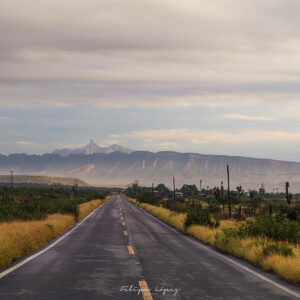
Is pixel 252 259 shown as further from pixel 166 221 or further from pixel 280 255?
pixel 166 221

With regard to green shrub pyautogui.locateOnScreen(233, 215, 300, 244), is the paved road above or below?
below

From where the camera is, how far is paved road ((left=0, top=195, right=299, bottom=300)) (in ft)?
27.9

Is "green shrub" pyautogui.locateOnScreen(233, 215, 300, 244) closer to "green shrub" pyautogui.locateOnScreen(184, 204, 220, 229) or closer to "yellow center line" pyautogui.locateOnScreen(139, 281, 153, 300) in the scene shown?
"green shrub" pyautogui.locateOnScreen(184, 204, 220, 229)

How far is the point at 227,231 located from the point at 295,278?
285 inches

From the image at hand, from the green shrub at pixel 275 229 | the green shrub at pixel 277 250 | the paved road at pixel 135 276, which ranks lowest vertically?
the paved road at pixel 135 276

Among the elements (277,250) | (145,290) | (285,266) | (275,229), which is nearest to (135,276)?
(145,290)

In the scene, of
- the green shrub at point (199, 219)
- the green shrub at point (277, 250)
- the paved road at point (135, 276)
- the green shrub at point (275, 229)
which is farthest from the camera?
the green shrub at point (199, 219)

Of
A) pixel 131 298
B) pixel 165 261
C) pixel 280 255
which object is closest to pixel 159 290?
pixel 131 298

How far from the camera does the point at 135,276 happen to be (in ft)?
33.9

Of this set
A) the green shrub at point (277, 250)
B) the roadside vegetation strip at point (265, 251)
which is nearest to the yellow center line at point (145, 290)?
the roadside vegetation strip at point (265, 251)

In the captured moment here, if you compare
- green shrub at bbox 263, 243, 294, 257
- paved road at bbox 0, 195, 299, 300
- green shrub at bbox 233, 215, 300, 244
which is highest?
green shrub at bbox 233, 215, 300, 244

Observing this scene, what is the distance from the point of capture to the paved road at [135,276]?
8.49 meters

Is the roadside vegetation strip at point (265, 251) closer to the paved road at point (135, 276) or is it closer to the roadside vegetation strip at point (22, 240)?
the paved road at point (135, 276)

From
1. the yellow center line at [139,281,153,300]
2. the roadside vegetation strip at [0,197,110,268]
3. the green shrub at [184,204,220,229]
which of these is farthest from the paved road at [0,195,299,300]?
the green shrub at [184,204,220,229]
